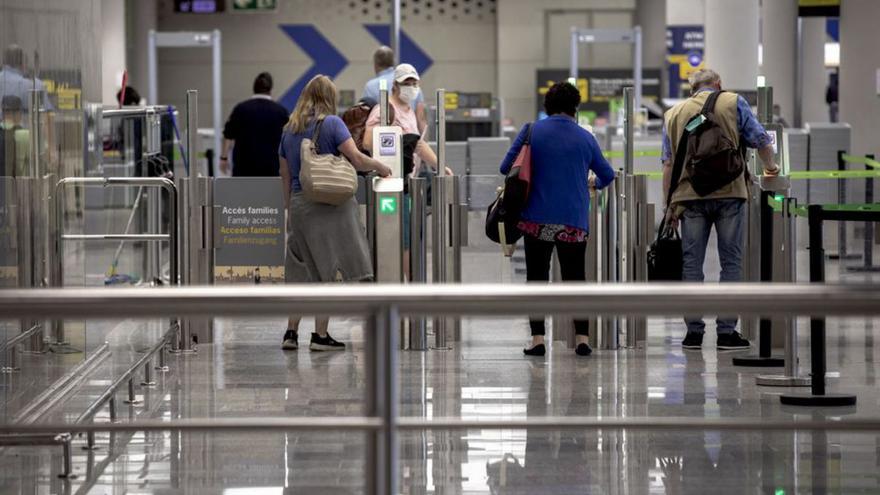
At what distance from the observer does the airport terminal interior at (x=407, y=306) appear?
3084mm

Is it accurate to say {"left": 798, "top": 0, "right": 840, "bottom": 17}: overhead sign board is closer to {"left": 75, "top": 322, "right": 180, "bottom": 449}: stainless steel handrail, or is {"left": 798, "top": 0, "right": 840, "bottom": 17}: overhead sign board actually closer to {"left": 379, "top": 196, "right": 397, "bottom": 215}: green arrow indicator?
{"left": 379, "top": 196, "right": 397, "bottom": 215}: green arrow indicator

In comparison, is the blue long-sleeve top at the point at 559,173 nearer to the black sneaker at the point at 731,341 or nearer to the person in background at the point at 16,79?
the black sneaker at the point at 731,341

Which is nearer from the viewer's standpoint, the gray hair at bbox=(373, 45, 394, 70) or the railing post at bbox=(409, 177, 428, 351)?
the railing post at bbox=(409, 177, 428, 351)

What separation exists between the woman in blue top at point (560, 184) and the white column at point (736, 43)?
950 centimetres

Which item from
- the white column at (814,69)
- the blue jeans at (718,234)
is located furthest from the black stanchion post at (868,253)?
the white column at (814,69)

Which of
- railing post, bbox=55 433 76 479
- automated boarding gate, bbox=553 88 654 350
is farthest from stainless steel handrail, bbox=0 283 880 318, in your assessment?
automated boarding gate, bbox=553 88 654 350

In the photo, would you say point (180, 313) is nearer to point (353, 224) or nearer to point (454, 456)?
point (454, 456)

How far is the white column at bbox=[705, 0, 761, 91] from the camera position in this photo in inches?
673

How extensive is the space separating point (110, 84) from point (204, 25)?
4254mm

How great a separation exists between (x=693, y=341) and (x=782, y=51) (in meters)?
15.4

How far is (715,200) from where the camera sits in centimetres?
810

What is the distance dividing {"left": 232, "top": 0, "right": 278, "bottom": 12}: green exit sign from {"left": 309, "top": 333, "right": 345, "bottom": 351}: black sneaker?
66.7ft

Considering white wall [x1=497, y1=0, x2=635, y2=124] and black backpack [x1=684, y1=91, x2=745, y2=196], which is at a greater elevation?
white wall [x1=497, y1=0, x2=635, y2=124]

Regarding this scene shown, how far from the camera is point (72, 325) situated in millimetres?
7234
